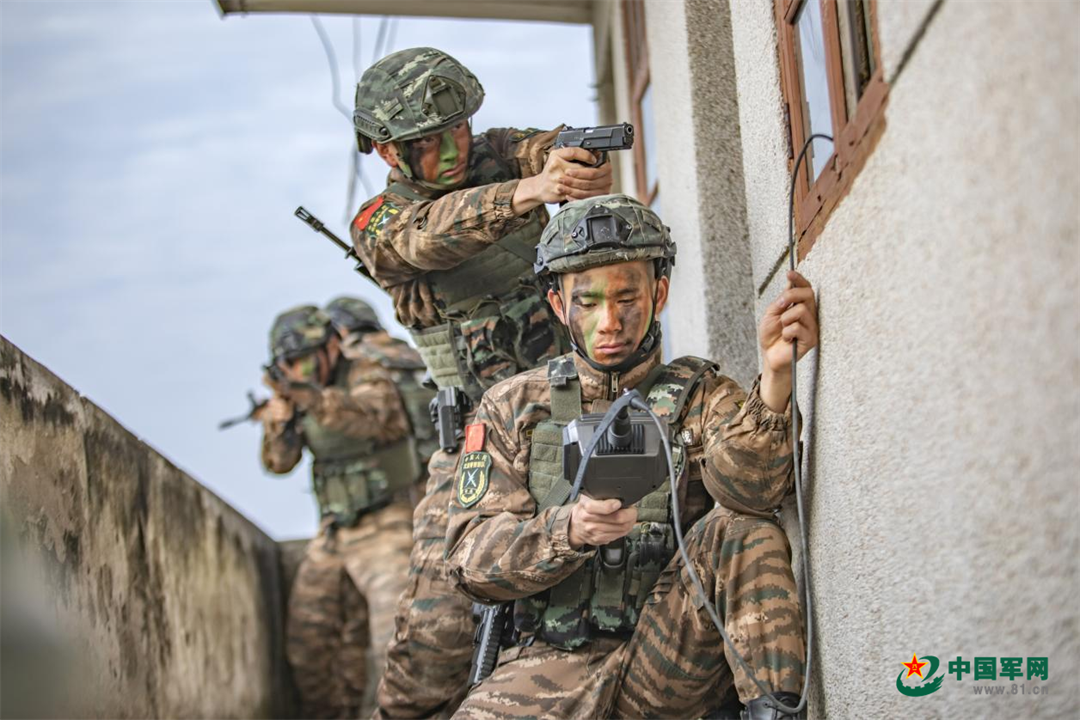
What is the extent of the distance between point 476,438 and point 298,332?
415cm

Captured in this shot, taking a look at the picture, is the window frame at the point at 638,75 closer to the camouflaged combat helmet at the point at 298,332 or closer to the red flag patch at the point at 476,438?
the camouflaged combat helmet at the point at 298,332

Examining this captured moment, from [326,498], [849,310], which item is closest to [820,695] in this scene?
[849,310]

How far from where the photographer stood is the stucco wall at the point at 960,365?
6.83ft

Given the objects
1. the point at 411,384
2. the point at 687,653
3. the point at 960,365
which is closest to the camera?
the point at 960,365

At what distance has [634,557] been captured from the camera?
3.78m

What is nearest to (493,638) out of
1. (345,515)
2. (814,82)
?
(814,82)

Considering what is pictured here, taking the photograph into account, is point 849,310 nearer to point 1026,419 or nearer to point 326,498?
point 1026,419

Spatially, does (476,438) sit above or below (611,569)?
above

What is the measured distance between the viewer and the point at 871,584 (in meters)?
2.98

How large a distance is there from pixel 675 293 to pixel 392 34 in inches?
178

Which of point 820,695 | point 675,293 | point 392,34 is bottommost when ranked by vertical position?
point 820,695

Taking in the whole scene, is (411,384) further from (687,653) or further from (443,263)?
(687,653)

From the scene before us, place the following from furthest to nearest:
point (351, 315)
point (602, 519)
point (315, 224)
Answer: point (351, 315) → point (315, 224) → point (602, 519)

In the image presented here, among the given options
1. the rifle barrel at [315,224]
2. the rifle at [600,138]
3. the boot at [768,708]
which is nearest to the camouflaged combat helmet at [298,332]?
the rifle barrel at [315,224]
